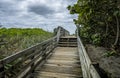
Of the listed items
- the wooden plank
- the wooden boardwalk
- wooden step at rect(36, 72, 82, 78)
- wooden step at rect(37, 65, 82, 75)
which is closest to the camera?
the wooden plank

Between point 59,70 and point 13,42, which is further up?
point 13,42

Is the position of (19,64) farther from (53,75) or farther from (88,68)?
(88,68)

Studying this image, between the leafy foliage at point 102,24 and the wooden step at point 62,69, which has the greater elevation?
the leafy foliage at point 102,24

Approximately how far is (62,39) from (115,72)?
9524 millimetres

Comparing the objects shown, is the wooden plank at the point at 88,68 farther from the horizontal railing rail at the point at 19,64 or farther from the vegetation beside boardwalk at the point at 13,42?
the vegetation beside boardwalk at the point at 13,42

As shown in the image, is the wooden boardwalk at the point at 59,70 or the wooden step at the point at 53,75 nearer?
the wooden step at the point at 53,75

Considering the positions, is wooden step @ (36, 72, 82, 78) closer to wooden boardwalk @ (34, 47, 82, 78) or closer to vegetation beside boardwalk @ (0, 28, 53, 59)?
wooden boardwalk @ (34, 47, 82, 78)

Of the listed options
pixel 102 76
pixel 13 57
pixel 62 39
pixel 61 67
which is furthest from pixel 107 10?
pixel 62 39

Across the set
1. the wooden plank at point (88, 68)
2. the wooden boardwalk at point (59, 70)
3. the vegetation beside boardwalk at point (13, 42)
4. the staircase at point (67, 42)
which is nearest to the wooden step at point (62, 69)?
the wooden boardwalk at point (59, 70)

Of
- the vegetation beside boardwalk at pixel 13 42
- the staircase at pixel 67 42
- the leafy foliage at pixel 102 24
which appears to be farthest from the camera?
the staircase at pixel 67 42

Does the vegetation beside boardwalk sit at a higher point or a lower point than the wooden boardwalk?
higher

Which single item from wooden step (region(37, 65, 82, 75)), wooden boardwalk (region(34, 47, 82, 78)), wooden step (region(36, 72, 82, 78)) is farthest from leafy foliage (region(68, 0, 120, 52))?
wooden step (region(36, 72, 82, 78))

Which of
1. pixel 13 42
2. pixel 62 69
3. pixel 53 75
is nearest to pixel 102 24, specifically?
pixel 62 69

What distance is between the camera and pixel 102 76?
1754mm
